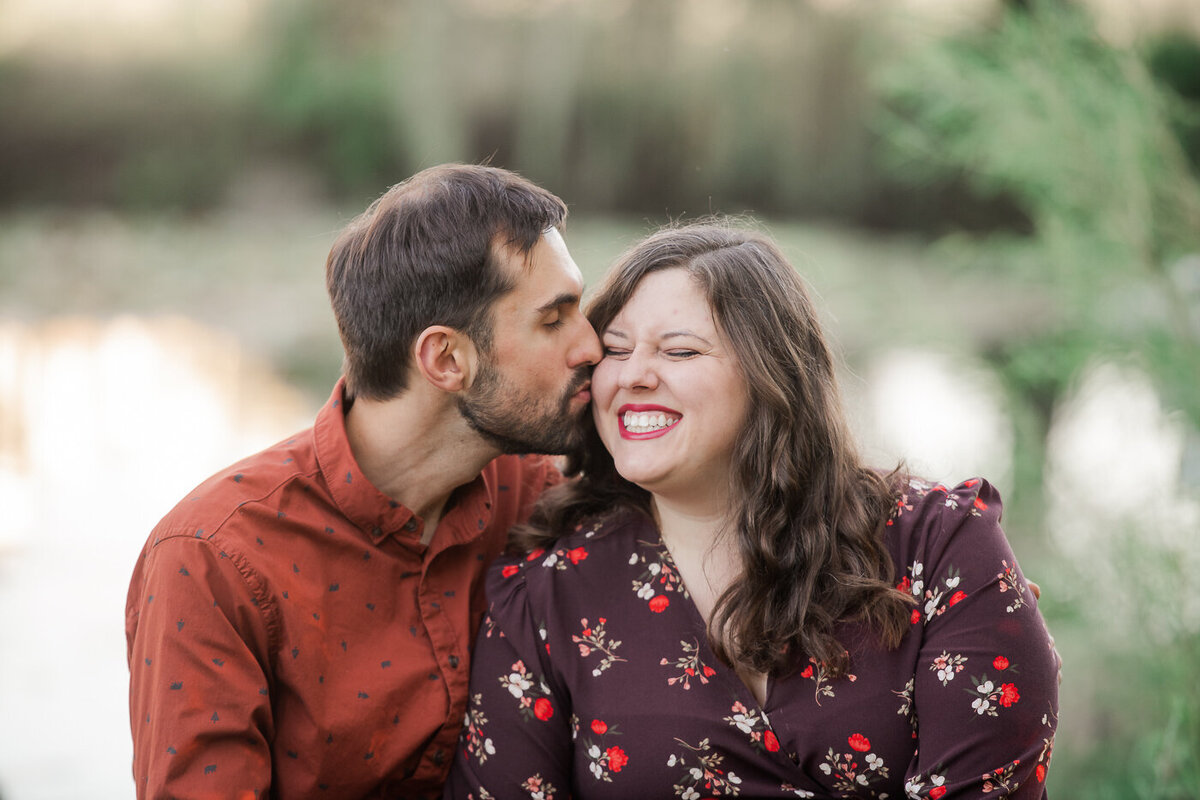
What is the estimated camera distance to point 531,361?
1592mm

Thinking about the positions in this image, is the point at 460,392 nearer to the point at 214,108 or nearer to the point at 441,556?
the point at 441,556

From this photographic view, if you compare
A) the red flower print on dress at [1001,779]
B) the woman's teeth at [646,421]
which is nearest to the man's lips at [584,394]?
the woman's teeth at [646,421]

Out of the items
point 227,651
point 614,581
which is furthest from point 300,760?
point 614,581

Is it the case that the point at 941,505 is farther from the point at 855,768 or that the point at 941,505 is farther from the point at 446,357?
the point at 446,357

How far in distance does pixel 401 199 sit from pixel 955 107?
2.06 m

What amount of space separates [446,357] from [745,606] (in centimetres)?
56

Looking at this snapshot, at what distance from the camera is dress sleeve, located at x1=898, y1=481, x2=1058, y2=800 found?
1.34 meters

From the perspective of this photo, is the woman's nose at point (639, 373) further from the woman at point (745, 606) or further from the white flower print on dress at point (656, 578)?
the white flower print on dress at point (656, 578)

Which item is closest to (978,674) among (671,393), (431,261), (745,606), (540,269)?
(745,606)

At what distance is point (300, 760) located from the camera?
1.46 meters

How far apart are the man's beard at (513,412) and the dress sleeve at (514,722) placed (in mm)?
233

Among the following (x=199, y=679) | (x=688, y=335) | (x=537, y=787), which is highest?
(x=688, y=335)

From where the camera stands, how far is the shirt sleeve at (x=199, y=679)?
4.29ft

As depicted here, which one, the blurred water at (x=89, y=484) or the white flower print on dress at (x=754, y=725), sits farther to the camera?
the blurred water at (x=89, y=484)
